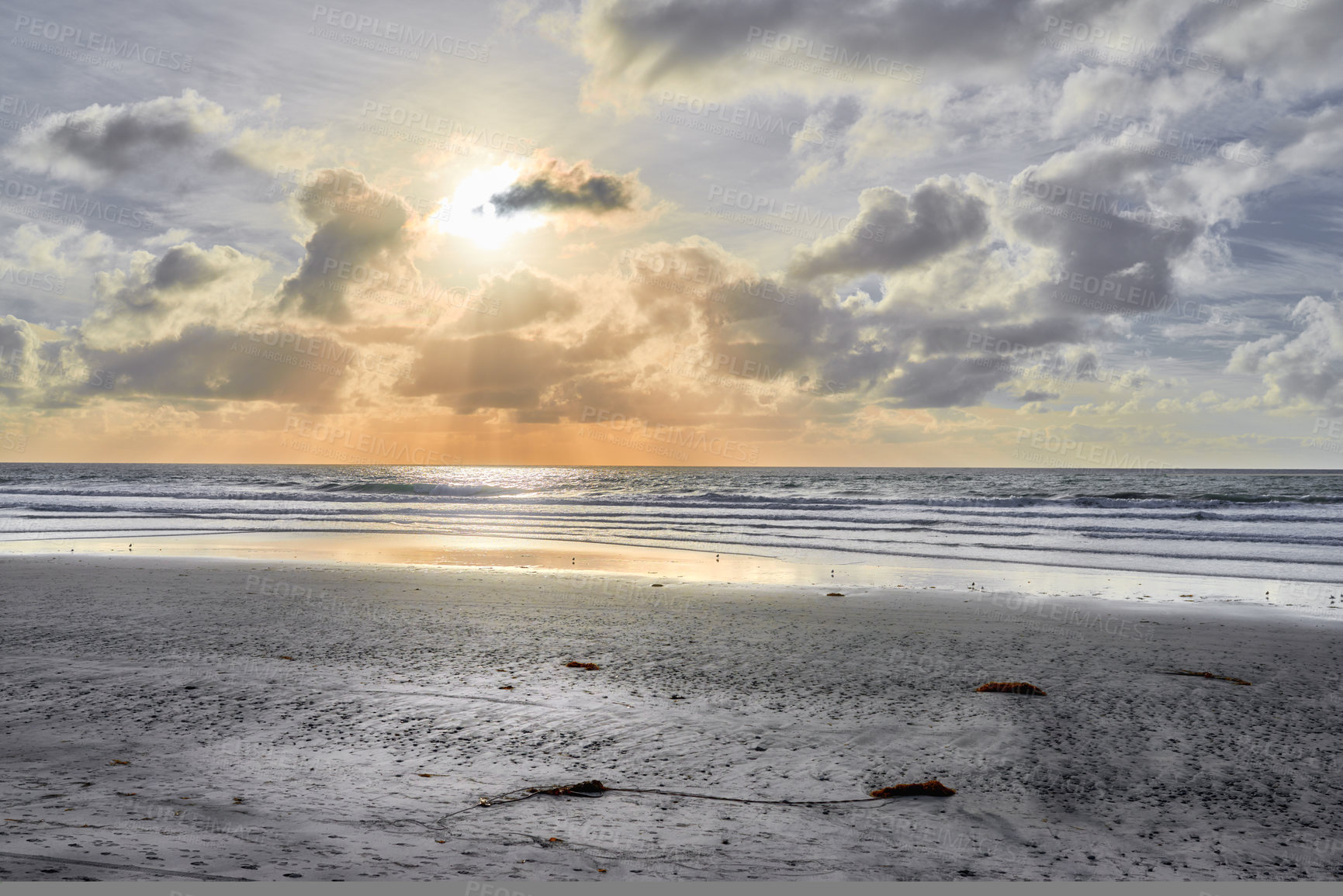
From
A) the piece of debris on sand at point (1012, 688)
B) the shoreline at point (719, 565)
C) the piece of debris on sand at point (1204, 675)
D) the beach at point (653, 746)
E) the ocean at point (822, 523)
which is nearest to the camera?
the beach at point (653, 746)

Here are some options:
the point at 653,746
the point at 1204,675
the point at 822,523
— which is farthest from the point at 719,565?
the point at 822,523

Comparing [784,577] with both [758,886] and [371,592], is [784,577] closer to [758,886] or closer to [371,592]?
[371,592]

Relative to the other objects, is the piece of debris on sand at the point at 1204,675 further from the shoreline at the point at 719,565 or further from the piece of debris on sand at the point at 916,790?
the shoreline at the point at 719,565

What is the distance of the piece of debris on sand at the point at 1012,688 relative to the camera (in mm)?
7516

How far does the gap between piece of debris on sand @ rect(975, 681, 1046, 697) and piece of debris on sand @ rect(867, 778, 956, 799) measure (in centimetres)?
280

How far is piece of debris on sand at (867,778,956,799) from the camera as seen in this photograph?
16.3 ft

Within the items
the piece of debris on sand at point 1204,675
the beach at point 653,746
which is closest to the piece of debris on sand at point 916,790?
the beach at point 653,746

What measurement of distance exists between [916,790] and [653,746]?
1.93 meters

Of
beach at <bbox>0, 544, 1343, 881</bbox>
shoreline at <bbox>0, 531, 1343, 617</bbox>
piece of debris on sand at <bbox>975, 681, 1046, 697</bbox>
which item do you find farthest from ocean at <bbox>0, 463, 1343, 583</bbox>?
piece of debris on sand at <bbox>975, 681, 1046, 697</bbox>

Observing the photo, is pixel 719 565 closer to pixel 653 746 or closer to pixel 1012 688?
pixel 1012 688

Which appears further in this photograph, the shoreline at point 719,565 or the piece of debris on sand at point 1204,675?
the shoreline at point 719,565

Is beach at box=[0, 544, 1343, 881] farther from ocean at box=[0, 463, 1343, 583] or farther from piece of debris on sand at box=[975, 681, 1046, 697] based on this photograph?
ocean at box=[0, 463, 1343, 583]

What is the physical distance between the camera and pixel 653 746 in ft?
19.0

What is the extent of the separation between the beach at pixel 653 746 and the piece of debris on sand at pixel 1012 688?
0.60 feet
